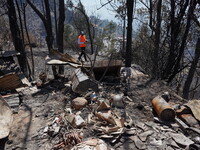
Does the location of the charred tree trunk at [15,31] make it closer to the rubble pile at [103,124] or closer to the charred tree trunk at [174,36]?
the rubble pile at [103,124]

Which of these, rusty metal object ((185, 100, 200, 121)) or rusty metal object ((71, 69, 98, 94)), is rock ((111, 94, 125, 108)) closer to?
rusty metal object ((71, 69, 98, 94))

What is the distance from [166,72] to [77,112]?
6.66m

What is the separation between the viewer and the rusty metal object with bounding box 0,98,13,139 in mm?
3242

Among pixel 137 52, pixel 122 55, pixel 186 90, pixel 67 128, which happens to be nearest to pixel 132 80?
pixel 67 128

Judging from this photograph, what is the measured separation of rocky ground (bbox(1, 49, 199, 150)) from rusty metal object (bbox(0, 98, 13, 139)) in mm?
217

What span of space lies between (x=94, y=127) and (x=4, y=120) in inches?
84.0

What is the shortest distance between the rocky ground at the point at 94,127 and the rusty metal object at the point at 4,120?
217 mm

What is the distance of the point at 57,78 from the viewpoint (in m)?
6.64

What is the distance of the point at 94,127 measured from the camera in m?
3.26

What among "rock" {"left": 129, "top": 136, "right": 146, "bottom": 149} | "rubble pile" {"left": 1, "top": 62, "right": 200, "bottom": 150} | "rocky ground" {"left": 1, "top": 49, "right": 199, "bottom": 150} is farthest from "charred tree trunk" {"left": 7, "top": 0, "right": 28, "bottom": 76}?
"rock" {"left": 129, "top": 136, "right": 146, "bottom": 149}

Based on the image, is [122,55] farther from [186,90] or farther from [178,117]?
[178,117]

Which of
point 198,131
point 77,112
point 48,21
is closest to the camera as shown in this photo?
point 198,131

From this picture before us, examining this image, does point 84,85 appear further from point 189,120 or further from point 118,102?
point 189,120

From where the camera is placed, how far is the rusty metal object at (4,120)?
Answer: 3242mm
